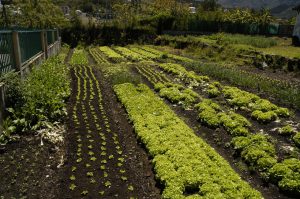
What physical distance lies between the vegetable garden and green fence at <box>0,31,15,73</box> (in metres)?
2.50

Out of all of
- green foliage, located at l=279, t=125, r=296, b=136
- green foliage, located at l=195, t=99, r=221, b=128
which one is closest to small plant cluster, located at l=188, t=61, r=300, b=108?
green foliage, located at l=279, t=125, r=296, b=136

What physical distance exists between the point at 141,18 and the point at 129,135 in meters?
40.5

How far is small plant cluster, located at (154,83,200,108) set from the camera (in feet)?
39.3

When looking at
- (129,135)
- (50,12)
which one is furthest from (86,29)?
(129,135)

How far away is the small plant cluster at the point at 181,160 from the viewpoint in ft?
20.1

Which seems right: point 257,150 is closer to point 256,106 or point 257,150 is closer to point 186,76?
point 256,106

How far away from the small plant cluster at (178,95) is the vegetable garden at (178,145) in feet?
0.14

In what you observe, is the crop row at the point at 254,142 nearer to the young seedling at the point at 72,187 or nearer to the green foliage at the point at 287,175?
the green foliage at the point at 287,175

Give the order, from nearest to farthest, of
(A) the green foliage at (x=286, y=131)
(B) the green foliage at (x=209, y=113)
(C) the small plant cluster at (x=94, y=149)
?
(C) the small plant cluster at (x=94, y=149), (A) the green foliage at (x=286, y=131), (B) the green foliage at (x=209, y=113)

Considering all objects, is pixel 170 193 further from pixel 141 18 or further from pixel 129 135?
pixel 141 18

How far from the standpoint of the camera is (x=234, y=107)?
456 inches

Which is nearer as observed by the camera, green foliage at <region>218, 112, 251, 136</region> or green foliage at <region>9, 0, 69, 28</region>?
green foliage at <region>218, 112, 251, 136</region>

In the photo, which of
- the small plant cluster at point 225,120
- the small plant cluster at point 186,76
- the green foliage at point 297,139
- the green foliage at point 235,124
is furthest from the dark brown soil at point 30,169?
the small plant cluster at point 186,76

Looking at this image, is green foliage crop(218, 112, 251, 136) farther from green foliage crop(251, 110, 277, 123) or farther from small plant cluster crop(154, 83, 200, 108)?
small plant cluster crop(154, 83, 200, 108)
